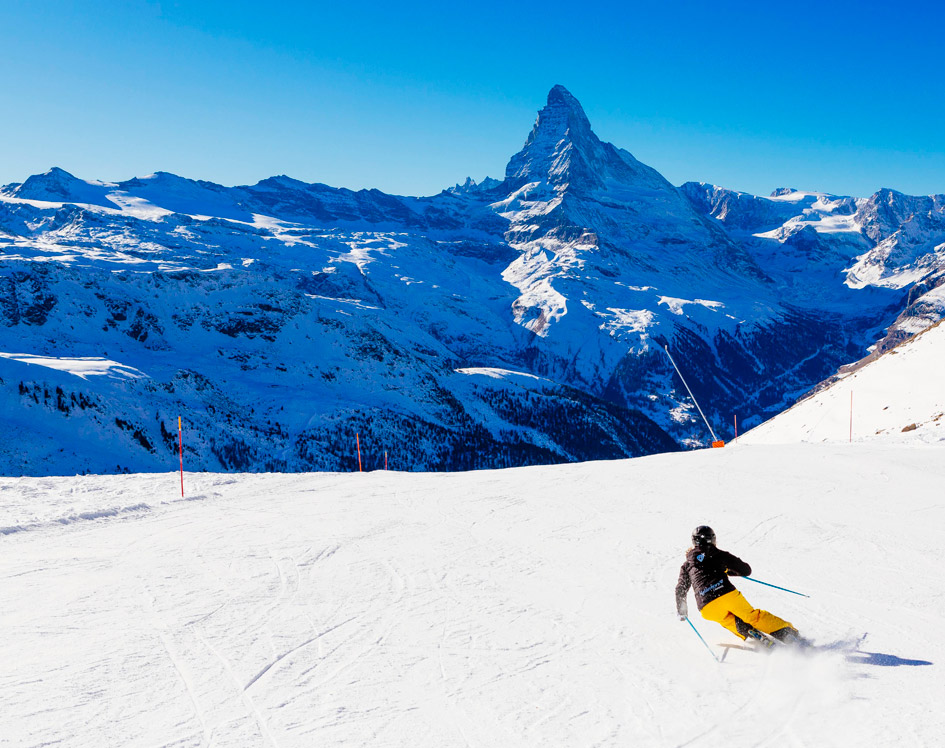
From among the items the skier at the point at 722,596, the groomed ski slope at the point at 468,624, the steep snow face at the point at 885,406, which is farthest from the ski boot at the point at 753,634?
the steep snow face at the point at 885,406

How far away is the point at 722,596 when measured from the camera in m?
7.73

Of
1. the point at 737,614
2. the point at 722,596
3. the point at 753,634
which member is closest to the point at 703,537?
the point at 722,596

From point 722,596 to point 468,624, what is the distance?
338cm

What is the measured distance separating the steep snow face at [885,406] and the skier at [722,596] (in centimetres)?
2136

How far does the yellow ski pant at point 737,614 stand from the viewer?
290 inches

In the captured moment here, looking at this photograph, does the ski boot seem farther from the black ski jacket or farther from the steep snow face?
the steep snow face

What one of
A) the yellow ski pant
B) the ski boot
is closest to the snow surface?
the yellow ski pant

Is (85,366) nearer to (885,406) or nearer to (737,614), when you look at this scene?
(885,406)

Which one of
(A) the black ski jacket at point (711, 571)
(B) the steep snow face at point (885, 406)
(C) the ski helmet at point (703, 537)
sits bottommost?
(B) the steep snow face at point (885, 406)

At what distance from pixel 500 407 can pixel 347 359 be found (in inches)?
1651

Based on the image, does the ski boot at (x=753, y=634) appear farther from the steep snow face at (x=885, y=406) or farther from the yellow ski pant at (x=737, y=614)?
the steep snow face at (x=885, y=406)

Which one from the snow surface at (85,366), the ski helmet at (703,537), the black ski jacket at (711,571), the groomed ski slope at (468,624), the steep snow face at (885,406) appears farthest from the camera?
the snow surface at (85,366)

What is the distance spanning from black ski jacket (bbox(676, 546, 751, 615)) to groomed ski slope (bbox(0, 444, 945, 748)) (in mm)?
694

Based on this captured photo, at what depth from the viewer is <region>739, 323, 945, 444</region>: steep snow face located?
1146 inches
